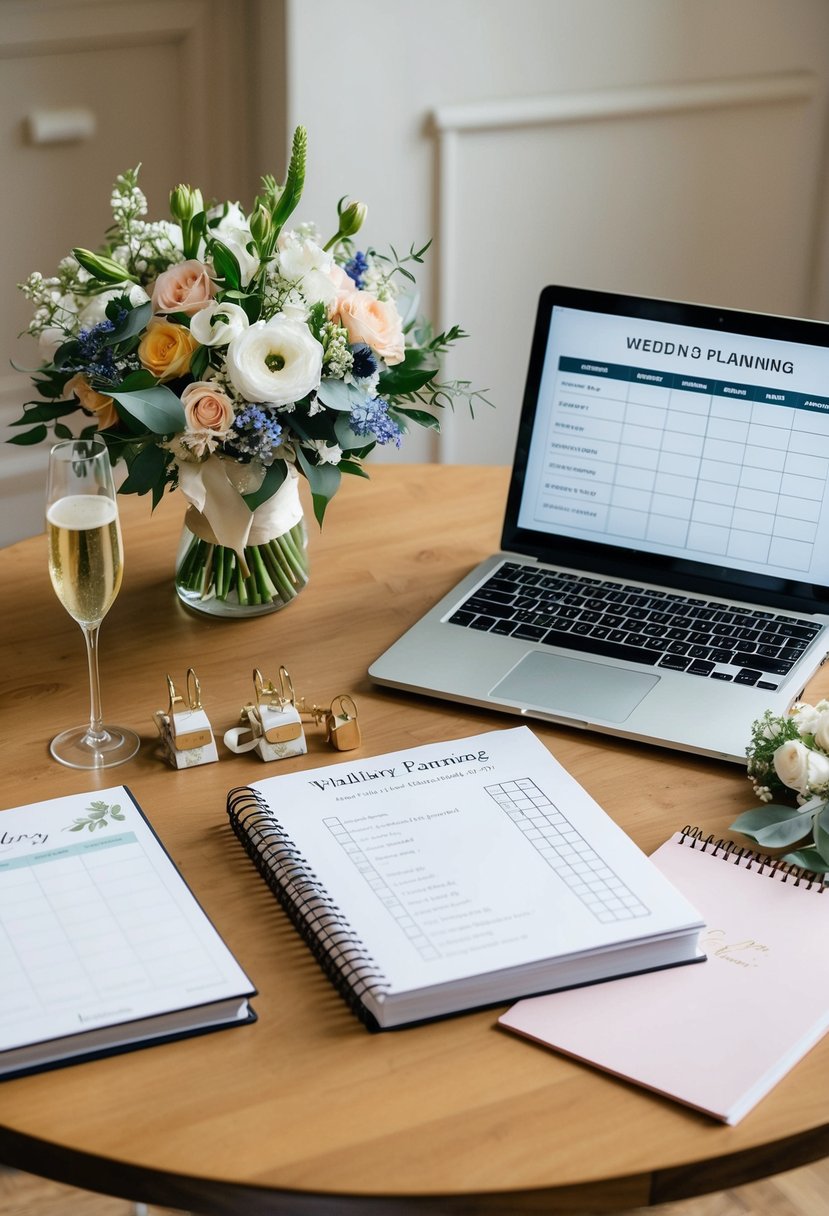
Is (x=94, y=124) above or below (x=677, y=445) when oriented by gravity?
above

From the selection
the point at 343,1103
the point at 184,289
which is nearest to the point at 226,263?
the point at 184,289

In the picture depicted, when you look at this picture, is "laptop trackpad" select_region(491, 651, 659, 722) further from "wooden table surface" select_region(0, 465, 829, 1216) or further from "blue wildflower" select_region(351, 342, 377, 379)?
"blue wildflower" select_region(351, 342, 377, 379)

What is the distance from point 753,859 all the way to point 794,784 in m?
0.07

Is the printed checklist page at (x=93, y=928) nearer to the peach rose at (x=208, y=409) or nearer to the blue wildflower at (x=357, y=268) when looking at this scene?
the peach rose at (x=208, y=409)

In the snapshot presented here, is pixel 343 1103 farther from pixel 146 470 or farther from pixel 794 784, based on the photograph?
pixel 146 470

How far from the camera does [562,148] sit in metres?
2.55

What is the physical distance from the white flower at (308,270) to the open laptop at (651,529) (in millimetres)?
275

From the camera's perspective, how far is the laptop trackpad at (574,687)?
118cm

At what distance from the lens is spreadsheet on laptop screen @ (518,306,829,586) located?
1316 millimetres

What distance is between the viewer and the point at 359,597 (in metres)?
1.41

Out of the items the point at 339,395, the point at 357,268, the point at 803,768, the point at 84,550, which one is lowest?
the point at 803,768

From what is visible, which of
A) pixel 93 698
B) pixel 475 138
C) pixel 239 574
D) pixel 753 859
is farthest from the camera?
pixel 475 138

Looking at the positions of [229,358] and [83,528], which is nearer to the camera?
[83,528]

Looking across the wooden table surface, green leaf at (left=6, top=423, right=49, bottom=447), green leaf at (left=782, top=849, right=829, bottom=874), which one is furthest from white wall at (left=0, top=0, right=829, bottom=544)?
green leaf at (left=782, top=849, right=829, bottom=874)
